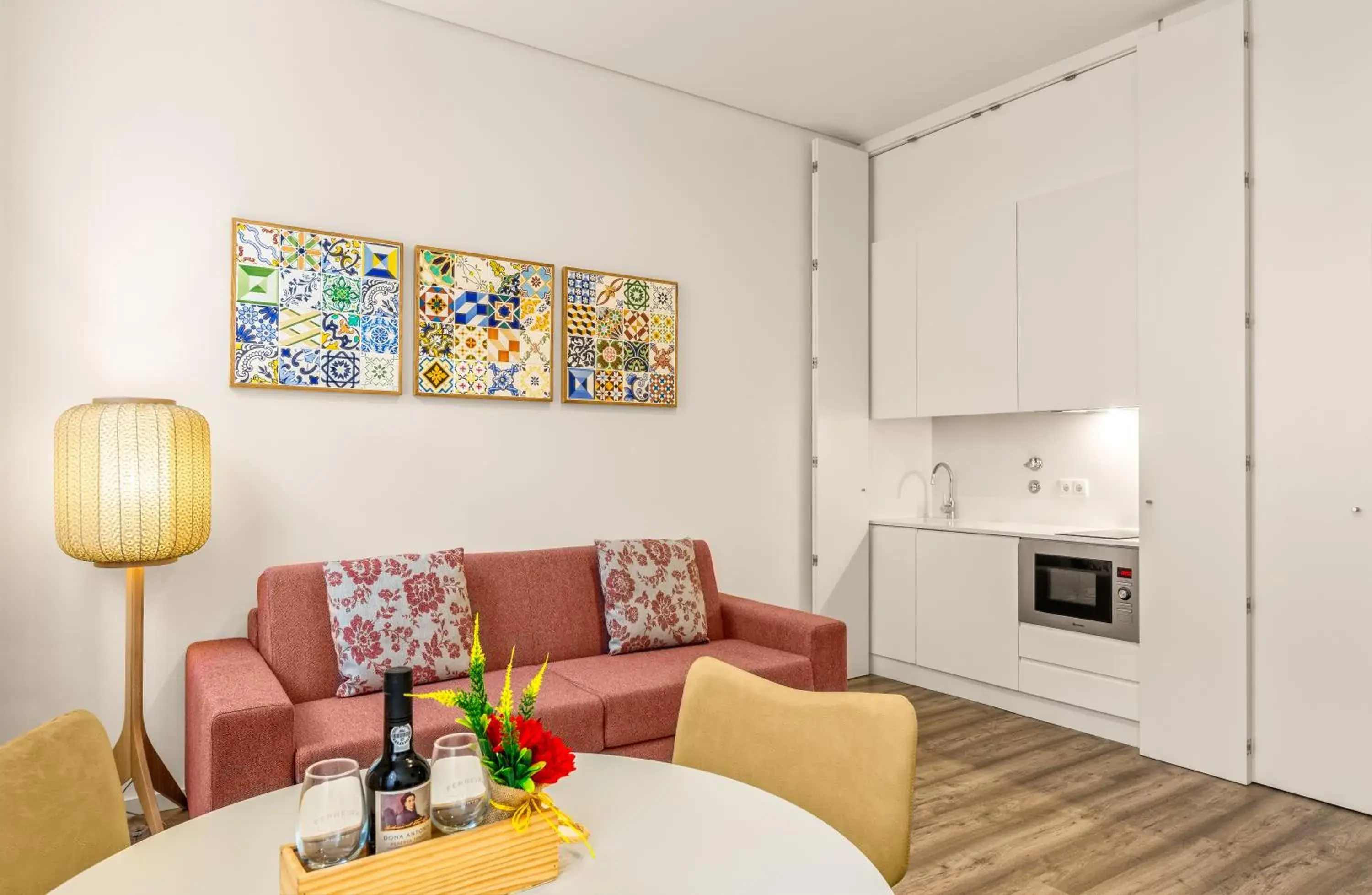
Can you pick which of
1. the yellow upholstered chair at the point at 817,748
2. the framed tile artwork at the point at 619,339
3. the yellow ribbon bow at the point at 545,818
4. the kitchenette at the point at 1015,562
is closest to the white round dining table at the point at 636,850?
the yellow ribbon bow at the point at 545,818

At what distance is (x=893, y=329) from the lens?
16.1ft

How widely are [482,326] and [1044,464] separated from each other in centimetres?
299

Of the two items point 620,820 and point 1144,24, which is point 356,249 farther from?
point 1144,24

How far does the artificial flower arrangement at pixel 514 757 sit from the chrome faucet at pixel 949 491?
165 inches

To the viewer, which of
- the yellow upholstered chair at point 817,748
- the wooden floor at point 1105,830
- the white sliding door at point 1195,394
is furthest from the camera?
the white sliding door at point 1195,394

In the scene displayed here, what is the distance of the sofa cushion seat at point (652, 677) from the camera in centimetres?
295

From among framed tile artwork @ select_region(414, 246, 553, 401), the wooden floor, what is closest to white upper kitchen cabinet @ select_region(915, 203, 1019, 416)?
the wooden floor

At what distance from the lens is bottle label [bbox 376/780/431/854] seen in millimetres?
1041

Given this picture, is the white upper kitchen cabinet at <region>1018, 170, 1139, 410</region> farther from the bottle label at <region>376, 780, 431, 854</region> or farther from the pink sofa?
the bottle label at <region>376, 780, 431, 854</region>

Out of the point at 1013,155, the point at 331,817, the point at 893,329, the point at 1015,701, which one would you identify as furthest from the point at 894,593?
the point at 331,817

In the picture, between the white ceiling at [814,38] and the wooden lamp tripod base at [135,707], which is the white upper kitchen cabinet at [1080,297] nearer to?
the white ceiling at [814,38]

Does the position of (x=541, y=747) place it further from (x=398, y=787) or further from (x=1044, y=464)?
(x=1044, y=464)

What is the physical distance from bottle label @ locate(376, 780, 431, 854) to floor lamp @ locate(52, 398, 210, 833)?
2.02m

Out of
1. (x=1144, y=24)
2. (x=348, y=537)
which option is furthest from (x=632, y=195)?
(x=1144, y=24)
